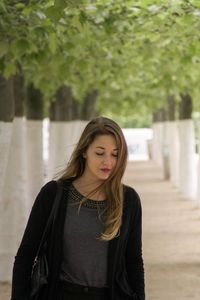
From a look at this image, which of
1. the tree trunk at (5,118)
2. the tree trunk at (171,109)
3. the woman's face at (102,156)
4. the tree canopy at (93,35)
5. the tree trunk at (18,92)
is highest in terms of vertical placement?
the tree trunk at (171,109)

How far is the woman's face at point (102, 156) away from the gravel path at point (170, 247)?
5.14 metres

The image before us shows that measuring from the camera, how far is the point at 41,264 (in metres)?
3.47

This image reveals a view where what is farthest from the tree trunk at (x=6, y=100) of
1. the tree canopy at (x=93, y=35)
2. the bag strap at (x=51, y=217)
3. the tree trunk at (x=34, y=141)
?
the tree trunk at (x=34, y=141)

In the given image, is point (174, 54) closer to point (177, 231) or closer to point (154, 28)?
point (154, 28)

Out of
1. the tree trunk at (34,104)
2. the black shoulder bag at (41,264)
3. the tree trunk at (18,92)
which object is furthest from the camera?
the tree trunk at (34,104)

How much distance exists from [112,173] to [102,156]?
0.10 metres

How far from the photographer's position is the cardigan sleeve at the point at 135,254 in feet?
11.9

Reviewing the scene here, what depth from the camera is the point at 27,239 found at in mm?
3479

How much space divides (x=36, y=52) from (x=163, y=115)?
29.5m

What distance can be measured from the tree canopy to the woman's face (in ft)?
5.38

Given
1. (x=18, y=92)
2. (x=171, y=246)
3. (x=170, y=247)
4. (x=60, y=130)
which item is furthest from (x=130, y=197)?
A: (x=60, y=130)

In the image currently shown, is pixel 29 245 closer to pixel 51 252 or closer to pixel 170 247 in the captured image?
pixel 51 252

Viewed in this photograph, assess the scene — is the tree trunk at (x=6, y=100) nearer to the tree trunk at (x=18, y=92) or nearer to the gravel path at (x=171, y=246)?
the gravel path at (x=171, y=246)

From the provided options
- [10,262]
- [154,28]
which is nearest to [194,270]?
[10,262]
